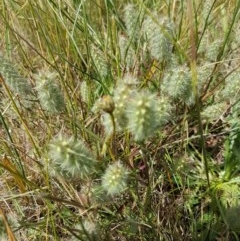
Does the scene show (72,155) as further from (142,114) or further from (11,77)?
(11,77)

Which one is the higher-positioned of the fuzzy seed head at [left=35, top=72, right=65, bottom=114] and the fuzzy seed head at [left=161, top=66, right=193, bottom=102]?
the fuzzy seed head at [left=35, top=72, right=65, bottom=114]

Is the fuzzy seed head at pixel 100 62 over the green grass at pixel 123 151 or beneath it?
over

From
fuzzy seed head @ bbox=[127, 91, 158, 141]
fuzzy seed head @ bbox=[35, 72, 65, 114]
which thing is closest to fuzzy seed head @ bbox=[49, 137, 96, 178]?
fuzzy seed head @ bbox=[127, 91, 158, 141]

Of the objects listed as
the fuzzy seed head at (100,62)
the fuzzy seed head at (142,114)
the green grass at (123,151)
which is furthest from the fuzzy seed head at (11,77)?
the fuzzy seed head at (142,114)

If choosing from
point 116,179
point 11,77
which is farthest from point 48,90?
point 116,179

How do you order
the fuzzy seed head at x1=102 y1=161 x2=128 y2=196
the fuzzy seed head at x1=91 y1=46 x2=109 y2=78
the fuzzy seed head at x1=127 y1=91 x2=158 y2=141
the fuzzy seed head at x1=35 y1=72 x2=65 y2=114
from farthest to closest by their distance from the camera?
the fuzzy seed head at x1=91 y1=46 x2=109 y2=78, the fuzzy seed head at x1=35 y1=72 x2=65 y2=114, the fuzzy seed head at x1=102 y1=161 x2=128 y2=196, the fuzzy seed head at x1=127 y1=91 x2=158 y2=141

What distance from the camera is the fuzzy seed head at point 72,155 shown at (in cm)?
71

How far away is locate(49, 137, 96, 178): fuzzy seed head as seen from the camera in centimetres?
71

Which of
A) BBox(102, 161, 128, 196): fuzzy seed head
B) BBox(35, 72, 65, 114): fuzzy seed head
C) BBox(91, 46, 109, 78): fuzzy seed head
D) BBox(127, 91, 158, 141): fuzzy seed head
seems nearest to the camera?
BBox(127, 91, 158, 141): fuzzy seed head

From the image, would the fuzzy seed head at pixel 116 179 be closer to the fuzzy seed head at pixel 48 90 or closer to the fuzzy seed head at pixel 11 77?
the fuzzy seed head at pixel 48 90

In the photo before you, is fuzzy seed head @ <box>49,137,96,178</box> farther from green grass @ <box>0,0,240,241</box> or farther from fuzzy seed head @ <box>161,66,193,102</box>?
fuzzy seed head @ <box>161,66,193,102</box>

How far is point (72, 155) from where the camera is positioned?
0.73 metres

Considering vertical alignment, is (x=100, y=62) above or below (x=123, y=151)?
above

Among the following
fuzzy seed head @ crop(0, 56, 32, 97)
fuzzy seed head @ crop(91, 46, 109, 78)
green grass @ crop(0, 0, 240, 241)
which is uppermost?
fuzzy seed head @ crop(0, 56, 32, 97)
